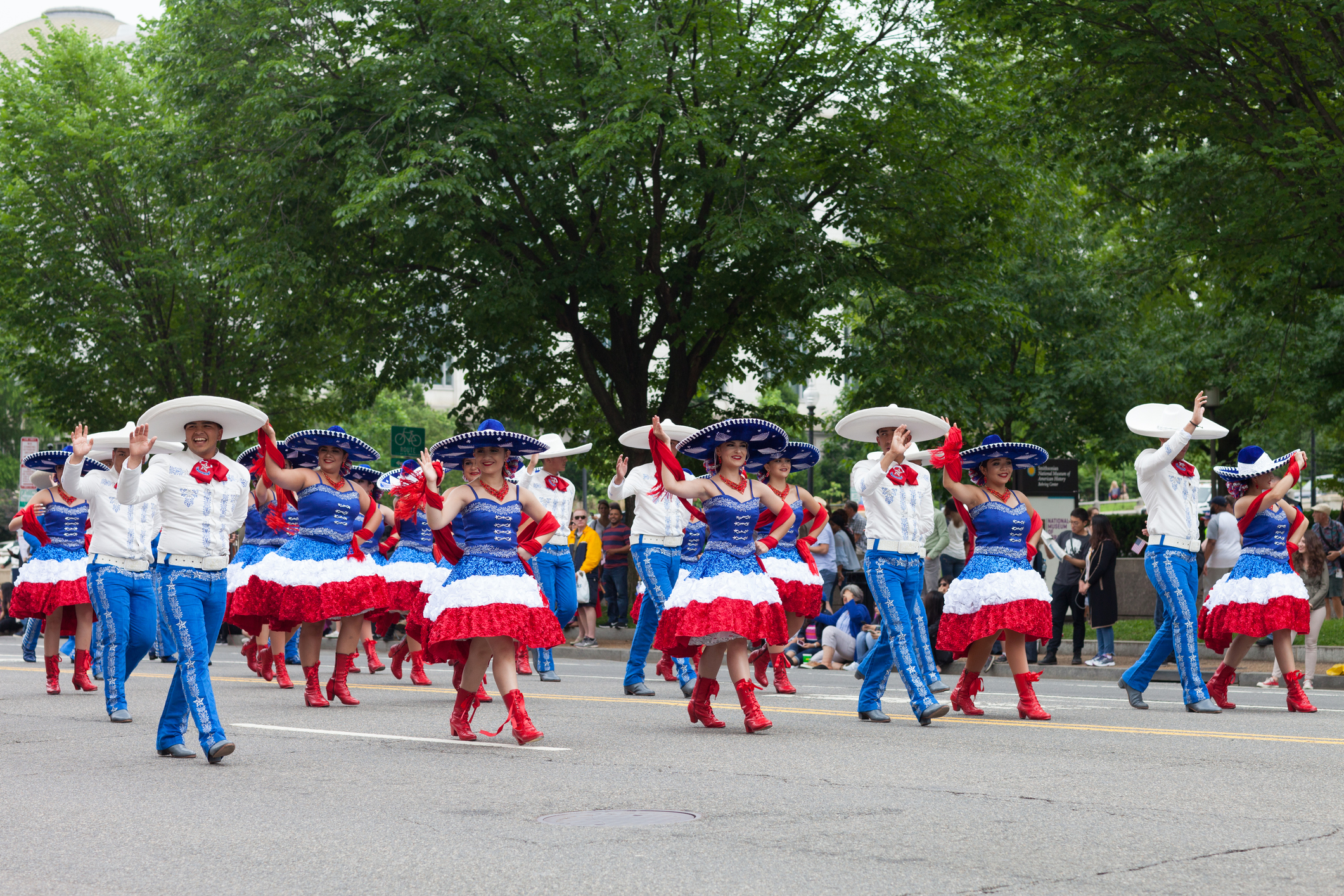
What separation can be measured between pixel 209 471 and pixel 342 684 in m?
4.04

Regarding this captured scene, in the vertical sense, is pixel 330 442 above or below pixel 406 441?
below

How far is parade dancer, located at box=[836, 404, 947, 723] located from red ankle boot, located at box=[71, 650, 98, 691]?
24.3 ft

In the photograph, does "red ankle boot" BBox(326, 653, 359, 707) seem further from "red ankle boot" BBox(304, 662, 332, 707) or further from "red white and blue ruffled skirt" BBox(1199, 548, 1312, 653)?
"red white and blue ruffled skirt" BBox(1199, 548, 1312, 653)

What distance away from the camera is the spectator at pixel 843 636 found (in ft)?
61.4

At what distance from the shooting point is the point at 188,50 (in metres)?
25.7

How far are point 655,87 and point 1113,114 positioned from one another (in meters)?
6.22

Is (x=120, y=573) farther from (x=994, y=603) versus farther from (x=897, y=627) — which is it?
(x=994, y=603)

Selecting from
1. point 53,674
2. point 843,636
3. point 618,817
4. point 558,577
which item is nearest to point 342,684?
point 558,577

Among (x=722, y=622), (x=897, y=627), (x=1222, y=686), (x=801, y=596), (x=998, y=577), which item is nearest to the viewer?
(x=722, y=622)

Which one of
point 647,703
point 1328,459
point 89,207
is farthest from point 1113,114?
point 1328,459

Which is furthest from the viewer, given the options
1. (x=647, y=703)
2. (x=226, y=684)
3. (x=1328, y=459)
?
(x=1328, y=459)

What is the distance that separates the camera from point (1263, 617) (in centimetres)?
1216

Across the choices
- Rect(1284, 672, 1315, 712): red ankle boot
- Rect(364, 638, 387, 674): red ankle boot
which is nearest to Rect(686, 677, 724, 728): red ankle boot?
Rect(1284, 672, 1315, 712): red ankle boot

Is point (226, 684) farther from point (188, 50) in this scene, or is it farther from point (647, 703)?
point (188, 50)
